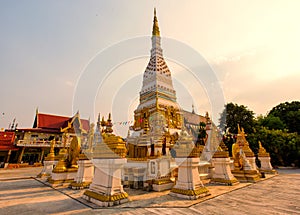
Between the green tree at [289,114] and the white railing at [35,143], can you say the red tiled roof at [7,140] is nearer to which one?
the white railing at [35,143]

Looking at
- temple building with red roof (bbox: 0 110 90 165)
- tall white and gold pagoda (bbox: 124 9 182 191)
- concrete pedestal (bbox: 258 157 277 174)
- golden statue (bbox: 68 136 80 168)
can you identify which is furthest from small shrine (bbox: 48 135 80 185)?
concrete pedestal (bbox: 258 157 277 174)

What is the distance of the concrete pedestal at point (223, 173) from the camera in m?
9.20

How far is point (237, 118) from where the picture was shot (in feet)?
93.0

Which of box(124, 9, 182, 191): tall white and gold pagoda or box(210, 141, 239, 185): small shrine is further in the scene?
box(210, 141, 239, 185): small shrine

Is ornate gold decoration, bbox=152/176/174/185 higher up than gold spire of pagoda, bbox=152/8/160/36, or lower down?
lower down

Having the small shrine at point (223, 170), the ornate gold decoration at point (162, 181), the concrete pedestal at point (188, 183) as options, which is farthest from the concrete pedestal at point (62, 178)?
the small shrine at point (223, 170)

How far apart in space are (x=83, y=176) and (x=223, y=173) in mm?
7814

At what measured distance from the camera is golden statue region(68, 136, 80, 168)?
10.1m

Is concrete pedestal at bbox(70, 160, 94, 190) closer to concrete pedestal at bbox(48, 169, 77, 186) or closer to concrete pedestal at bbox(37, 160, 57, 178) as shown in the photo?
concrete pedestal at bbox(48, 169, 77, 186)

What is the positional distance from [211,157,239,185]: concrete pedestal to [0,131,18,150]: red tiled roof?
2790 cm

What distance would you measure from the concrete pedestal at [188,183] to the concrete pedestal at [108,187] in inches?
87.2

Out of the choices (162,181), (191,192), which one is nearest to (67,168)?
(162,181)

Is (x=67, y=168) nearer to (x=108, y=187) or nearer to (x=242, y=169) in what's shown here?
(x=108, y=187)

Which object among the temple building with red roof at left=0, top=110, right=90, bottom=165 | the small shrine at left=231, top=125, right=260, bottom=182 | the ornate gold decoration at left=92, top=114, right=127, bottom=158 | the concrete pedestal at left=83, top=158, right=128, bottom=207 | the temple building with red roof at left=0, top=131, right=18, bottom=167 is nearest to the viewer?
the concrete pedestal at left=83, top=158, right=128, bottom=207
